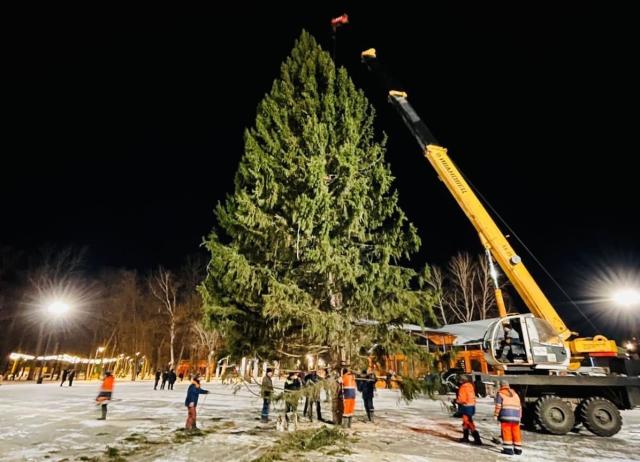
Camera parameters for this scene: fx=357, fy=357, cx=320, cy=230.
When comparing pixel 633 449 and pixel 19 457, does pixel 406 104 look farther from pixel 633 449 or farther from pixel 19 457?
pixel 19 457

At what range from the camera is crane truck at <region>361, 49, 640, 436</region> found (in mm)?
9594

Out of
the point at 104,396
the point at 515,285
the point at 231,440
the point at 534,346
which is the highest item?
the point at 515,285

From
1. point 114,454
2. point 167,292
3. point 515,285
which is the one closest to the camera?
point 114,454

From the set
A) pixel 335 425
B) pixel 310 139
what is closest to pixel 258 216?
pixel 310 139

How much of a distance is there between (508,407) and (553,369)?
383 centimetres

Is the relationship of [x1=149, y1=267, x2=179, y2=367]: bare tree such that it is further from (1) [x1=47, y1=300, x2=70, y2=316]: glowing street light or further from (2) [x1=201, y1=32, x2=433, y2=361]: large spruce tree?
(2) [x1=201, y1=32, x2=433, y2=361]: large spruce tree

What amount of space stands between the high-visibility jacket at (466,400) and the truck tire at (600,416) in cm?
375

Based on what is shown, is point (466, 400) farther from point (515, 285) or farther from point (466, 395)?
point (515, 285)

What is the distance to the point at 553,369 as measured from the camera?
9.95 meters

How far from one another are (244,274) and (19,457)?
5.13 metres

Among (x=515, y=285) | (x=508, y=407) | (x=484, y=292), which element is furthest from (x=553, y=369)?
(x=484, y=292)

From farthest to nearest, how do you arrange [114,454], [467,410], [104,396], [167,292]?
[167,292] → [104,396] → [467,410] → [114,454]

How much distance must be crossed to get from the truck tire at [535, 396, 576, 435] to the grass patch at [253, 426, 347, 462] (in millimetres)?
5623

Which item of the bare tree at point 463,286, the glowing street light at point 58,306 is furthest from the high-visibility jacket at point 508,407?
the glowing street light at point 58,306
